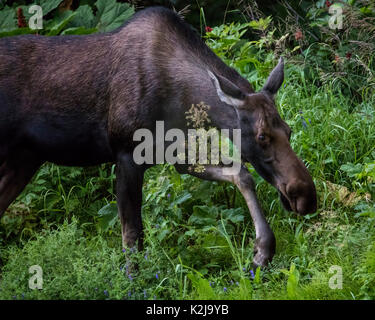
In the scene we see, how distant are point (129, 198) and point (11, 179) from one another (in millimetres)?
1119

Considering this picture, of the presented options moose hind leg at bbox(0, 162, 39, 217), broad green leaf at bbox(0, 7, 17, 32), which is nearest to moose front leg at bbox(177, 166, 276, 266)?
moose hind leg at bbox(0, 162, 39, 217)

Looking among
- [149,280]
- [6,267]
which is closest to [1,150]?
[6,267]

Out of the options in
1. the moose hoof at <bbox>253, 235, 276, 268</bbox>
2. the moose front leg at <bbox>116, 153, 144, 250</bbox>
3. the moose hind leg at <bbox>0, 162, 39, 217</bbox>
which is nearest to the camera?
the moose hoof at <bbox>253, 235, 276, 268</bbox>

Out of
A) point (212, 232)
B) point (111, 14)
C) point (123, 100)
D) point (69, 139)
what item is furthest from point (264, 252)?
point (111, 14)

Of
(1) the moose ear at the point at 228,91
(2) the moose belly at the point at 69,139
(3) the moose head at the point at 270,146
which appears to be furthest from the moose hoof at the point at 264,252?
(2) the moose belly at the point at 69,139

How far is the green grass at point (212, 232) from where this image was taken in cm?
477

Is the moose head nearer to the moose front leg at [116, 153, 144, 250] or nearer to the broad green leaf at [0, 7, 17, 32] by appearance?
the moose front leg at [116, 153, 144, 250]

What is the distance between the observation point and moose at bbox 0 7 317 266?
203 inches

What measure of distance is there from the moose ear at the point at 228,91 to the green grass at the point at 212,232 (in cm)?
101

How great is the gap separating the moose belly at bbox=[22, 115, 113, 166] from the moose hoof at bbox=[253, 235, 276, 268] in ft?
4.38

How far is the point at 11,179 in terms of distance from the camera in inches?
231

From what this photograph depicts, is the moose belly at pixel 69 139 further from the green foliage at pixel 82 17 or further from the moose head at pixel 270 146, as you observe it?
the green foliage at pixel 82 17
